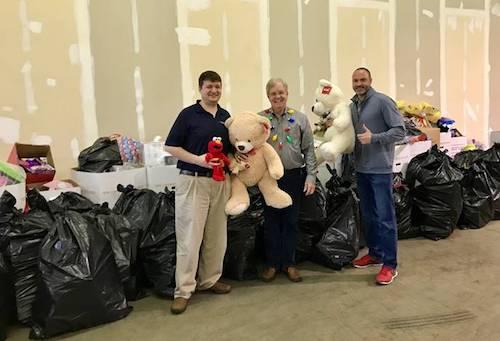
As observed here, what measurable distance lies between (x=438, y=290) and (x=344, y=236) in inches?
26.3

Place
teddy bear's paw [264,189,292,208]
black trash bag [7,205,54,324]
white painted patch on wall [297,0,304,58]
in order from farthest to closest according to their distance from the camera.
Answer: white painted patch on wall [297,0,304,58] < teddy bear's paw [264,189,292,208] < black trash bag [7,205,54,324]

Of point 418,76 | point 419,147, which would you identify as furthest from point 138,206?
point 418,76

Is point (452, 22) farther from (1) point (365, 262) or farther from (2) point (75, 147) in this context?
(2) point (75, 147)

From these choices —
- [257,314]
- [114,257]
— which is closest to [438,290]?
[257,314]

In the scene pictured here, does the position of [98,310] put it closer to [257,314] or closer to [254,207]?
[257,314]

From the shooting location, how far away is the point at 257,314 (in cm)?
A: 236

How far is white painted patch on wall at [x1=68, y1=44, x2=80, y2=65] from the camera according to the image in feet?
10.4

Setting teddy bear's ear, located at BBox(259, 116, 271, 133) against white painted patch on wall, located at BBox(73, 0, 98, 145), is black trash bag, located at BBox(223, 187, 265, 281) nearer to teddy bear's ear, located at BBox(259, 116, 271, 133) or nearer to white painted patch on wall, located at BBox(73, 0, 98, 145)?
teddy bear's ear, located at BBox(259, 116, 271, 133)

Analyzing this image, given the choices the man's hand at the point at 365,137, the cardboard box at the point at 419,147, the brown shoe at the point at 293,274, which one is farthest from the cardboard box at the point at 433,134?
the brown shoe at the point at 293,274

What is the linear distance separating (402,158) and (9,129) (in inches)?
121

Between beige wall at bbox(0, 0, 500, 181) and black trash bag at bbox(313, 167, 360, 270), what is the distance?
128 centimetres

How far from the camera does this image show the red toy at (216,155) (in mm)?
2307

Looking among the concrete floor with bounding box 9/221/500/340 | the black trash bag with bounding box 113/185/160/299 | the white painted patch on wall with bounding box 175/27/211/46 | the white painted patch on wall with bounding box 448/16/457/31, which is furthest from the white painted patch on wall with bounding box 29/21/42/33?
the white painted patch on wall with bounding box 448/16/457/31

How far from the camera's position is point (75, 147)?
325cm
